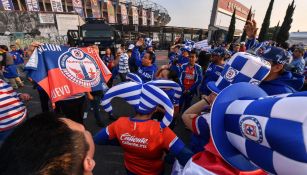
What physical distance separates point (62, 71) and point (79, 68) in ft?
0.87

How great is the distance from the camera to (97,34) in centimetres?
1366

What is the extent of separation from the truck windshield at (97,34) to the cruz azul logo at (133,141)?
12.7m

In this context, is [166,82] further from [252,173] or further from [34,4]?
[34,4]

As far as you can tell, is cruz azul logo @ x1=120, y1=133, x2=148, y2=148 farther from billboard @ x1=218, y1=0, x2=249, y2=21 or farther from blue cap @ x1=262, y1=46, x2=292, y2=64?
billboard @ x1=218, y1=0, x2=249, y2=21

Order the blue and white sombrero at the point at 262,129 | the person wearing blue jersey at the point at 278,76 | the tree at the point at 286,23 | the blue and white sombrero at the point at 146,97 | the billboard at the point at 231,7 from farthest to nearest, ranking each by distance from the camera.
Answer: the billboard at the point at 231,7
the tree at the point at 286,23
the person wearing blue jersey at the point at 278,76
the blue and white sombrero at the point at 146,97
the blue and white sombrero at the point at 262,129

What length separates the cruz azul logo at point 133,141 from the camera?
1865mm

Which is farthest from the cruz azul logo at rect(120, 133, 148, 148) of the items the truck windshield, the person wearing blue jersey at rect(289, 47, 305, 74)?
the truck windshield

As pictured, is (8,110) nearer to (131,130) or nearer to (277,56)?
(131,130)

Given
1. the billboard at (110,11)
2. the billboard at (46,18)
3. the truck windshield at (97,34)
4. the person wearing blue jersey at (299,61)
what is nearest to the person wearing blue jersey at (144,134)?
the person wearing blue jersey at (299,61)

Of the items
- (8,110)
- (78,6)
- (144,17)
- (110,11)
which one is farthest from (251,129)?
(144,17)

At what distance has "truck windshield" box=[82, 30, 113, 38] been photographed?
13.5 m

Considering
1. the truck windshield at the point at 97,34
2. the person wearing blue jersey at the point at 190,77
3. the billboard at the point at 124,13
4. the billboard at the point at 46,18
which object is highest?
the billboard at the point at 124,13

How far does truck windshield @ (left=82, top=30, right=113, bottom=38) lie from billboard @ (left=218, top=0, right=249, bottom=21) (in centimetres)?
2390

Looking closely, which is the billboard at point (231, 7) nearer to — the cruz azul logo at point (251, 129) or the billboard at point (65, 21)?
the billboard at point (65, 21)
